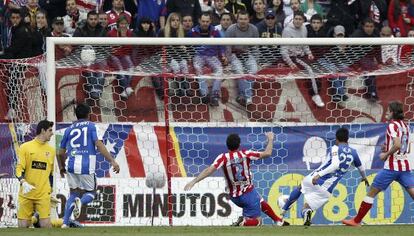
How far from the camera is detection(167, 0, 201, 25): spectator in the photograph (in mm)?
20609

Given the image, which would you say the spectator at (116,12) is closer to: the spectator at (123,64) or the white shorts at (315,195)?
the spectator at (123,64)

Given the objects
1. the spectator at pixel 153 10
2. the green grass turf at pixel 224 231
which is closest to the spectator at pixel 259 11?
the spectator at pixel 153 10

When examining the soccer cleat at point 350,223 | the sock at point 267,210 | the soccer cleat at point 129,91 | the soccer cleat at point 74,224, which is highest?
the soccer cleat at point 129,91

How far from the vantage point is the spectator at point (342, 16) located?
20578 mm

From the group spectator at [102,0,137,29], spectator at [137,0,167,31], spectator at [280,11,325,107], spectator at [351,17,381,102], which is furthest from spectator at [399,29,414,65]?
spectator at [102,0,137,29]

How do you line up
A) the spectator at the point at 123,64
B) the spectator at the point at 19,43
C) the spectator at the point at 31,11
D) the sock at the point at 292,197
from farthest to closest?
the spectator at the point at 31,11 → the spectator at the point at 19,43 → the spectator at the point at 123,64 → the sock at the point at 292,197

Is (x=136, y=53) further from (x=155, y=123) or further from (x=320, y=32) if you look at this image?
(x=320, y=32)

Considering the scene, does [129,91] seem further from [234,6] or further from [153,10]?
[234,6]

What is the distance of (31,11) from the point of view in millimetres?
19906

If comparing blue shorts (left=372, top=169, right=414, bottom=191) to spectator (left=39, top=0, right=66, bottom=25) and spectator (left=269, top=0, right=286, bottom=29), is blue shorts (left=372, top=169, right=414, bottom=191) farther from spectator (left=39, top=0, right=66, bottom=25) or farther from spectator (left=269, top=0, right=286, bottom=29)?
spectator (left=39, top=0, right=66, bottom=25)

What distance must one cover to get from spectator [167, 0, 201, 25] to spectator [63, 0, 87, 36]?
1442 mm

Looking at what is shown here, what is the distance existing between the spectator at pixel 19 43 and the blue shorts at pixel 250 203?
15.0 feet

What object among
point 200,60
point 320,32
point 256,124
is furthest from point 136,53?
point 320,32

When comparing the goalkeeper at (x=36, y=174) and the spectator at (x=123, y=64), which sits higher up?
the spectator at (x=123, y=64)
